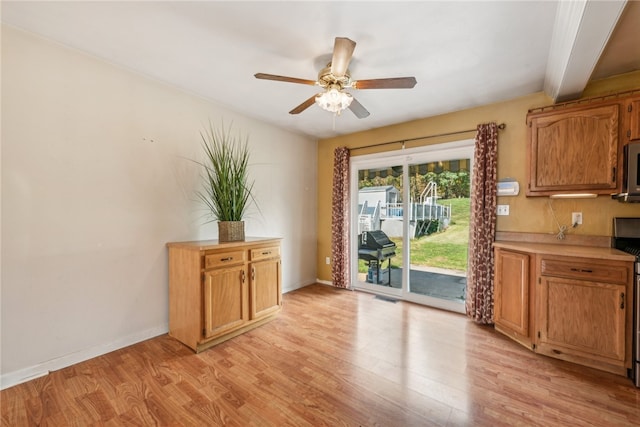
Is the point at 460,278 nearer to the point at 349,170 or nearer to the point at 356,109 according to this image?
the point at 349,170

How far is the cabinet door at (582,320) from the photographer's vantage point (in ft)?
6.39

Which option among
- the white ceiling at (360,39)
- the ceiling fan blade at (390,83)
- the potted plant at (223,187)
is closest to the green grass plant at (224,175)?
the potted plant at (223,187)

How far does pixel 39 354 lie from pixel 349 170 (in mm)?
3865

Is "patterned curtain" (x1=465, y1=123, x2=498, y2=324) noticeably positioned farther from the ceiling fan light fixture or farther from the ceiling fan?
the ceiling fan light fixture

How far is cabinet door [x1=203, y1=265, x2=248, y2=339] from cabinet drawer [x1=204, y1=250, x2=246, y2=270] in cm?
5

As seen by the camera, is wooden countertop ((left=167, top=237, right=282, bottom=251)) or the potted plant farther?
the potted plant

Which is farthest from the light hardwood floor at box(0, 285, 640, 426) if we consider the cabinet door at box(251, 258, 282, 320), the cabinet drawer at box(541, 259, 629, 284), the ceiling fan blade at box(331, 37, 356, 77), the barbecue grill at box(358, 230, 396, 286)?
the ceiling fan blade at box(331, 37, 356, 77)

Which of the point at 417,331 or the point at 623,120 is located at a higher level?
the point at 623,120

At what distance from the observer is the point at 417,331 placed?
8.78 ft

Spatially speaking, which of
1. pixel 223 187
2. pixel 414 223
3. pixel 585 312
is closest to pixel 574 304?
pixel 585 312

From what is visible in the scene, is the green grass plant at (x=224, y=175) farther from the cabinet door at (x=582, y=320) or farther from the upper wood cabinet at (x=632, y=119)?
the upper wood cabinet at (x=632, y=119)

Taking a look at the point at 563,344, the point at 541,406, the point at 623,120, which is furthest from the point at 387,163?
the point at 541,406

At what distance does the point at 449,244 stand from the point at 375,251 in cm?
104

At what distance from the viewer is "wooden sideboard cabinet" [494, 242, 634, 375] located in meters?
1.94
